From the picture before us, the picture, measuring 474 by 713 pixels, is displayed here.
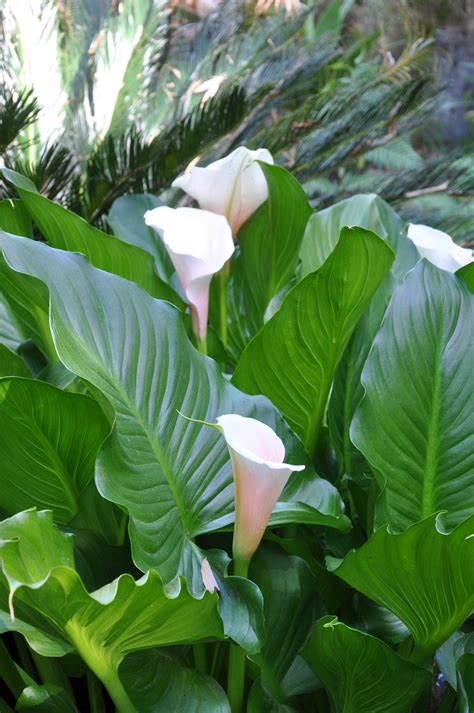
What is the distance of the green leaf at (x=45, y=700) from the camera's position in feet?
1.87

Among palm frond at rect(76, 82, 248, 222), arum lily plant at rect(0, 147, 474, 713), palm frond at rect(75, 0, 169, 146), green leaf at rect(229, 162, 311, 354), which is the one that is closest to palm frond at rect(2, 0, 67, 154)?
palm frond at rect(75, 0, 169, 146)

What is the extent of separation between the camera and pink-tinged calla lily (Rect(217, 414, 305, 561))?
46 centimetres

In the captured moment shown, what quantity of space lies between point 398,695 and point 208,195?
1.58ft

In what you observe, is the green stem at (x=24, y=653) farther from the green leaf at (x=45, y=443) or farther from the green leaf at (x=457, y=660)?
the green leaf at (x=457, y=660)

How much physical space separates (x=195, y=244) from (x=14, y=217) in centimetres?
18

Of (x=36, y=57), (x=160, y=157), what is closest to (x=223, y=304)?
(x=160, y=157)

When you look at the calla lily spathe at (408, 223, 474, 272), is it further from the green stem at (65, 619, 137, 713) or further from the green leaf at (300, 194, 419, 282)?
the green stem at (65, 619, 137, 713)

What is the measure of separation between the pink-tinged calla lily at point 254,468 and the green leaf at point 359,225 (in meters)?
0.40

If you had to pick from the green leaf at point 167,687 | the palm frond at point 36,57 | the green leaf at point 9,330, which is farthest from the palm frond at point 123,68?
the green leaf at point 167,687

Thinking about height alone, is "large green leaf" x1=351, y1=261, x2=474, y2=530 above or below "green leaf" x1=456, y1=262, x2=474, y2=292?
below

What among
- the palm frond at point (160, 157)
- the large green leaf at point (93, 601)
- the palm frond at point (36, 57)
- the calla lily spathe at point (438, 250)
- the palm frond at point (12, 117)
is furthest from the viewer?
the palm frond at point (36, 57)

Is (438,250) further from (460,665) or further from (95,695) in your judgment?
(95,695)

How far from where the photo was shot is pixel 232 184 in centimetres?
77

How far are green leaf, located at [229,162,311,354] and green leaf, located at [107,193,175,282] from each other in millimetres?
84
